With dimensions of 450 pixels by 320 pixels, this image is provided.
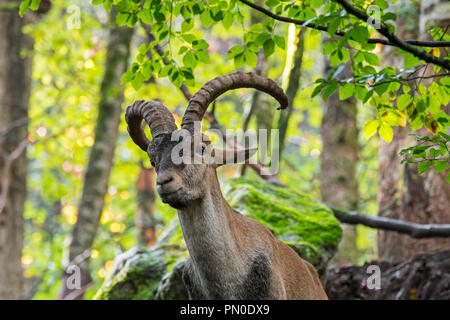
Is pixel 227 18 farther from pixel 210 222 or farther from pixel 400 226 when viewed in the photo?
pixel 400 226

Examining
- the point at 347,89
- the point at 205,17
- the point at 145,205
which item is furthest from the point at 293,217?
the point at 145,205

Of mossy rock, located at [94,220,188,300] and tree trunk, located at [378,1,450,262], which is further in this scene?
tree trunk, located at [378,1,450,262]

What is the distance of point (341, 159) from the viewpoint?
1097cm

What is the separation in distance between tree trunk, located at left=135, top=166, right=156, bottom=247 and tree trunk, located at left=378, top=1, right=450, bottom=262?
8.24 m

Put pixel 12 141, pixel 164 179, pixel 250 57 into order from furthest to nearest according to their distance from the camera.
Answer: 1. pixel 12 141
2. pixel 250 57
3. pixel 164 179

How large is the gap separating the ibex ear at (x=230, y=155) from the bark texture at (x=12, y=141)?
7.66m

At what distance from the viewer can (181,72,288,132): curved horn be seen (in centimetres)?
447

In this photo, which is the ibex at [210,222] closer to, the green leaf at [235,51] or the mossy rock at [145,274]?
the green leaf at [235,51]

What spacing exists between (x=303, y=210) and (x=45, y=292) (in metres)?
10.2

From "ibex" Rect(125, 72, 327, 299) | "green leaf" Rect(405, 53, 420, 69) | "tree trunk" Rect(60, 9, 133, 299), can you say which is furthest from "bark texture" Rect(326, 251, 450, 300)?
"tree trunk" Rect(60, 9, 133, 299)

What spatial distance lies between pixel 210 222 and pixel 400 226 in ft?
15.0

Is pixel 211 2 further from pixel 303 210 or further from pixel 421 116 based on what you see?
pixel 303 210

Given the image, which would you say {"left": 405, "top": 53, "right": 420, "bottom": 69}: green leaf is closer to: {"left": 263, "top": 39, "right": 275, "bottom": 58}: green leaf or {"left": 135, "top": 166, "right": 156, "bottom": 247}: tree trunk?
{"left": 263, "top": 39, "right": 275, "bottom": 58}: green leaf
